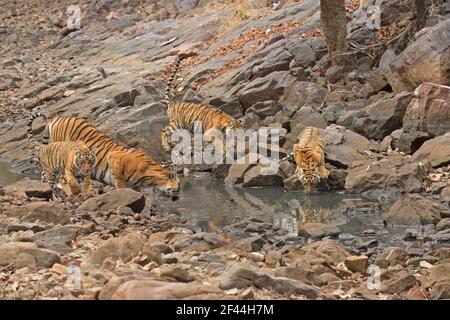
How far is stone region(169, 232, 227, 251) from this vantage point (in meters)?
8.05

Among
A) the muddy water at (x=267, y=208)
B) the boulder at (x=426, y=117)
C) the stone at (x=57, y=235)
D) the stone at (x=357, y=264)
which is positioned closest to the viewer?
the stone at (x=357, y=264)

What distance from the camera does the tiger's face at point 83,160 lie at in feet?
37.2

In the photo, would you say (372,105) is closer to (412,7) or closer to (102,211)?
(412,7)

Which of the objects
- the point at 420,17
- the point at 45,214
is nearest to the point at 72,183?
the point at 45,214

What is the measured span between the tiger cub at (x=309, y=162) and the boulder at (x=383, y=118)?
1612mm

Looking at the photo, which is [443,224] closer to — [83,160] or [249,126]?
[83,160]

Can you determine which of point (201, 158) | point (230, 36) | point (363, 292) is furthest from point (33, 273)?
point (230, 36)

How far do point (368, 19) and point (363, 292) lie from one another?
37.8 feet

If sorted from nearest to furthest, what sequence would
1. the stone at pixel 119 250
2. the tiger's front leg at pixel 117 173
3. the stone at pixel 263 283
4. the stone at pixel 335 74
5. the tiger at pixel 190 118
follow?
1. the stone at pixel 263 283
2. the stone at pixel 119 250
3. the tiger's front leg at pixel 117 173
4. the tiger at pixel 190 118
5. the stone at pixel 335 74

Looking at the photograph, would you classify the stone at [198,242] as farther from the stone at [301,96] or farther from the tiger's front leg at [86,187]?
the stone at [301,96]

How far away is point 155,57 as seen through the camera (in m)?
22.4

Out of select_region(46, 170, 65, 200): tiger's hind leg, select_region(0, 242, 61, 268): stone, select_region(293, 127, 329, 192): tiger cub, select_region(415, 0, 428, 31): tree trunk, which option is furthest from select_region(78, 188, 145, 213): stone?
select_region(415, 0, 428, 31): tree trunk

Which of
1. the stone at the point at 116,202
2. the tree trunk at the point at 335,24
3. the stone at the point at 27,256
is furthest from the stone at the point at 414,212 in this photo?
the tree trunk at the point at 335,24

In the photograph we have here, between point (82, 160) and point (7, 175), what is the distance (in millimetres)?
4697
